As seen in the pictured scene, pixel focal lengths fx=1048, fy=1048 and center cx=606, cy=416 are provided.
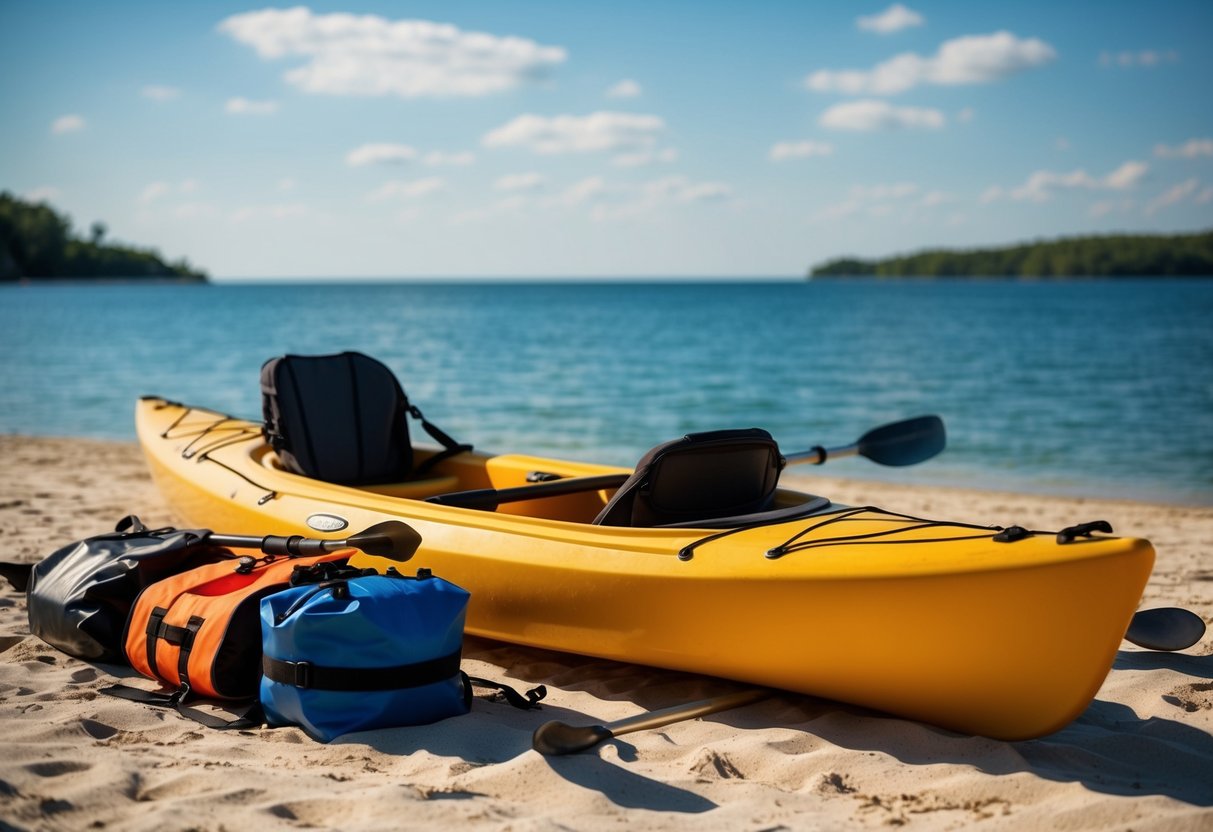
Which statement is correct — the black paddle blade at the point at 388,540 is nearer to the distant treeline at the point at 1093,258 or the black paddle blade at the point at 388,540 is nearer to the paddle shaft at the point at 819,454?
the paddle shaft at the point at 819,454

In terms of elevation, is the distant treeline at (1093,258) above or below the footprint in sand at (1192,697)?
above

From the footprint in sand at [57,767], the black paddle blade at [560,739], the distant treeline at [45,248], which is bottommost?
the footprint in sand at [57,767]

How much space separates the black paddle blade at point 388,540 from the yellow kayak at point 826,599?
1.11 ft

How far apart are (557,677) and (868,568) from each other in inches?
50.1

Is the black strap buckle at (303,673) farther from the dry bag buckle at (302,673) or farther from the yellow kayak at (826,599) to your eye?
the yellow kayak at (826,599)

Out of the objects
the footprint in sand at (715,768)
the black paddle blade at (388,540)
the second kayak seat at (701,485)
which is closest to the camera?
the footprint in sand at (715,768)

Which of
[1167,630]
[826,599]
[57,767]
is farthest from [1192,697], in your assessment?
[57,767]

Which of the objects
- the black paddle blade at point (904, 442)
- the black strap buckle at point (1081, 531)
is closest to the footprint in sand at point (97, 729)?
the black strap buckle at point (1081, 531)

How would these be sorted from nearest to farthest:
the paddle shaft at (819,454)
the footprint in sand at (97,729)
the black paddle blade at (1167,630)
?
1. the footprint in sand at (97,729)
2. the black paddle blade at (1167,630)
3. the paddle shaft at (819,454)

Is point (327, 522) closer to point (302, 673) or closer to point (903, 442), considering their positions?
point (302, 673)

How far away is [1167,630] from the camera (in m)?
3.82

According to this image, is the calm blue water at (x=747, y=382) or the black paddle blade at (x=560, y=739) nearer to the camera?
the black paddle blade at (x=560, y=739)

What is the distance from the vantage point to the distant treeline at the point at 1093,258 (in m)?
88.9

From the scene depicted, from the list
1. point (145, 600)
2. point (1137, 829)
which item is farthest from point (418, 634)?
point (1137, 829)
